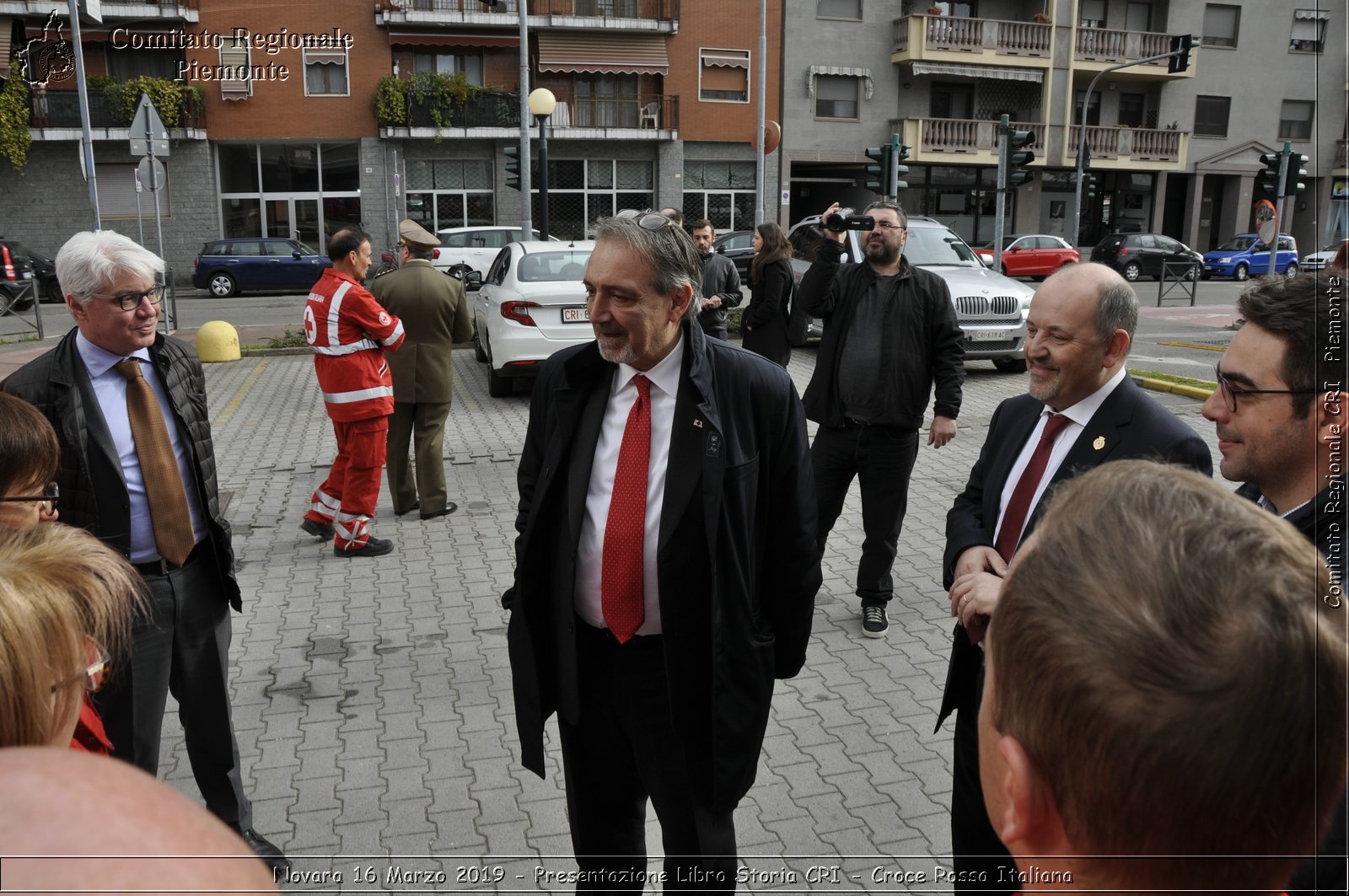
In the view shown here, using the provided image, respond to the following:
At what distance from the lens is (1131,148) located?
3866 cm

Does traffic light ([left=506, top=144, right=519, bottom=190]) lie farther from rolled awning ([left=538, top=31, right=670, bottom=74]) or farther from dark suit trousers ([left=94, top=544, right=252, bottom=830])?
dark suit trousers ([left=94, top=544, right=252, bottom=830])

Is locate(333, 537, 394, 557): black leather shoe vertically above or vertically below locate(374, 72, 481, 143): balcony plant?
below

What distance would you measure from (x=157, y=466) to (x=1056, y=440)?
2.72 m

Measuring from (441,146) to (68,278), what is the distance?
105 feet

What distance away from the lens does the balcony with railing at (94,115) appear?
98.7 ft

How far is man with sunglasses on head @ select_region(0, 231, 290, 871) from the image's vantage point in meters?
3.05

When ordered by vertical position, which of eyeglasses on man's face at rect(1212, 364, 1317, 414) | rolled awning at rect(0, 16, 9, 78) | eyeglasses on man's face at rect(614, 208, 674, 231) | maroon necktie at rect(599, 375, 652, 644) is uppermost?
rolled awning at rect(0, 16, 9, 78)

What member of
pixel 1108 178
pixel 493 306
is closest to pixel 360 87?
pixel 493 306

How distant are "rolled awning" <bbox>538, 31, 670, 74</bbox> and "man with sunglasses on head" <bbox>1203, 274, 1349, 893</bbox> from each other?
1335 inches

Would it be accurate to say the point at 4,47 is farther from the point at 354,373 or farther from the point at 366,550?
the point at 366,550

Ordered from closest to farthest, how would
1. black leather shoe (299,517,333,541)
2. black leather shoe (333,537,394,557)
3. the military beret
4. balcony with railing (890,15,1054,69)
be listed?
black leather shoe (333,537,394,557) < black leather shoe (299,517,333,541) < the military beret < balcony with railing (890,15,1054,69)

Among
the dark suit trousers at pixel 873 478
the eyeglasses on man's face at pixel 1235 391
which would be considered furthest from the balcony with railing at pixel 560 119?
the eyeglasses on man's face at pixel 1235 391

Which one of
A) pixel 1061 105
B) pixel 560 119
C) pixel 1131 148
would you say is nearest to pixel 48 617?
pixel 560 119

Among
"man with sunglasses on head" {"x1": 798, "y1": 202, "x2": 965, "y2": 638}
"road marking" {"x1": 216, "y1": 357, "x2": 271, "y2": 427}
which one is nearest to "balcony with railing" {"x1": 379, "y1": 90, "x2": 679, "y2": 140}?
"road marking" {"x1": 216, "y1": 357, "x2": 271, "y2": 427}
